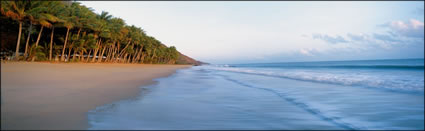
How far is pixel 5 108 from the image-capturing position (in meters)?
3.34

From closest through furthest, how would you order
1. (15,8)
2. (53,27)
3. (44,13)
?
(15,8)
(44,13)
(53,27)

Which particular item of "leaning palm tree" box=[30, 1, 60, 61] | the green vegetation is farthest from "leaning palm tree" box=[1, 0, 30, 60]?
"leaning palm tree" box=[30, 1, 60, 61]

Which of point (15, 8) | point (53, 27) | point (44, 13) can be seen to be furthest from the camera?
point (53, 27)

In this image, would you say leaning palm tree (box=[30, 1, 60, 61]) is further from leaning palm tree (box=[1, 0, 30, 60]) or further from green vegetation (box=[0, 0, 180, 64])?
leaning palm tree (box=[1, 0, 30, 60])

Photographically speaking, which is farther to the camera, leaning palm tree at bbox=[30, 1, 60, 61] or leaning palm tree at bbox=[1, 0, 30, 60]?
leaning palm tree at bbox=[30, 1, 60, 61]

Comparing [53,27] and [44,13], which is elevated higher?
[44,13]

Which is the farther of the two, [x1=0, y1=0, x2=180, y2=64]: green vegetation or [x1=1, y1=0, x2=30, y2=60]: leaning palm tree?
[x1=0, y1=0, x2=180, y2=64]: green vegetation

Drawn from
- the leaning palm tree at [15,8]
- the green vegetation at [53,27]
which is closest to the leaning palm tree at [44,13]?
the green vegetation at [53,27]

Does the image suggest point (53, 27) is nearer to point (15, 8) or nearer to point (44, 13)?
point (44, 13)

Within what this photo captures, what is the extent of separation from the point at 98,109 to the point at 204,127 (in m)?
1.75

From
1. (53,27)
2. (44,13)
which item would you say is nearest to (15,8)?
(44,13)

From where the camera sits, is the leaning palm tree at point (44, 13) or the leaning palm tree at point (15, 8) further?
the leaning palm tree at point (44, 13)

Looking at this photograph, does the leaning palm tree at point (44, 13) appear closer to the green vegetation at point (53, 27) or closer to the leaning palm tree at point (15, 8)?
the green vegetation at point (53, 27)

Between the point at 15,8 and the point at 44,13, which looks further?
the point at 44,13
